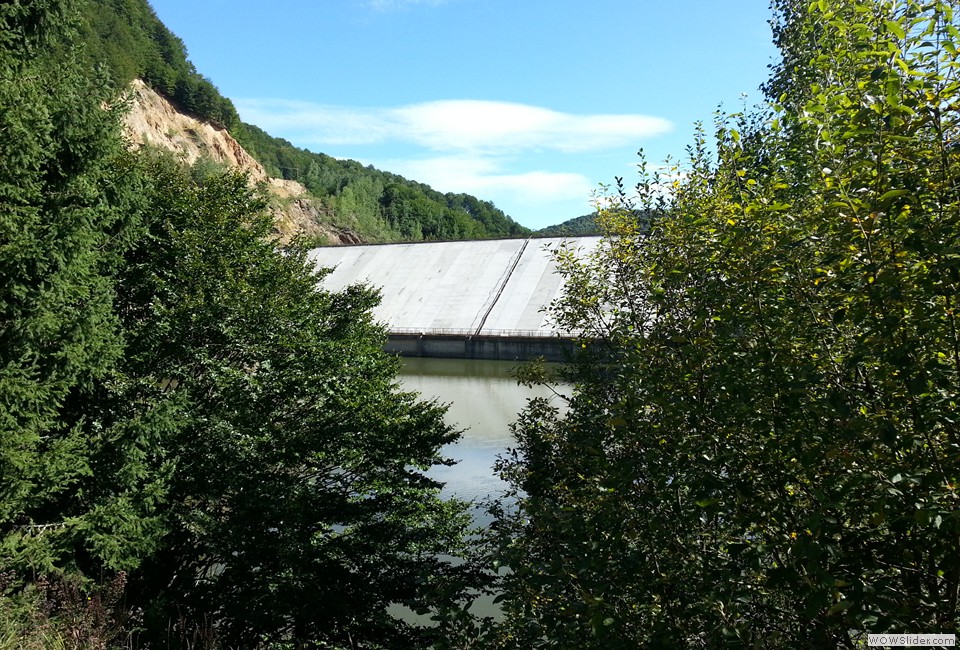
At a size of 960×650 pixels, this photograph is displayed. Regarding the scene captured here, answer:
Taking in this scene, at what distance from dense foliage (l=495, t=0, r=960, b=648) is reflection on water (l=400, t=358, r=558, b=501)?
3.10m

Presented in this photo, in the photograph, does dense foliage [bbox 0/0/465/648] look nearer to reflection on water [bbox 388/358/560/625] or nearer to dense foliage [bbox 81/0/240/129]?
reflection on water [bbox 388/358/560/625]

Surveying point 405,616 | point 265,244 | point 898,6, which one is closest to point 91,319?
point 265,244

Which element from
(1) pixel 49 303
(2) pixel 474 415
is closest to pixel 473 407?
(2) pixel 474 415

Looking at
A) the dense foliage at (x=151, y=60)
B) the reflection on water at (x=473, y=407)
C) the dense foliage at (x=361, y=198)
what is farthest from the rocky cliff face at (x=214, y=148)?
the reflection on water at (x=473, y=407)

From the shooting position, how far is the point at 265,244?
11.7 meters

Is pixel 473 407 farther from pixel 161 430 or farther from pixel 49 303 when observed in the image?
pixel 49 303

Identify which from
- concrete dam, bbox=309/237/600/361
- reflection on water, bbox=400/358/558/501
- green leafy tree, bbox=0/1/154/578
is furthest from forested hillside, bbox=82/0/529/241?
green leafy tree, bbox=0/1/154/578

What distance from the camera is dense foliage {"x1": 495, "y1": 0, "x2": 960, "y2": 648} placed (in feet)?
8.23

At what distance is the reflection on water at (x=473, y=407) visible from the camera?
1395cm

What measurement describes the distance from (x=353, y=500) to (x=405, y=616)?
240cm

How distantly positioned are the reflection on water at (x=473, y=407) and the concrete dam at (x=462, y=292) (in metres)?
1.10

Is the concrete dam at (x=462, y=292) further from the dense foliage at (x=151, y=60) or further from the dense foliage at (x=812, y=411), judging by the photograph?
the dense foliage at (x=151, y=60)

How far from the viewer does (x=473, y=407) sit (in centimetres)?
2281

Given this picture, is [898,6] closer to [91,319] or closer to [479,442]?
[91,319]
